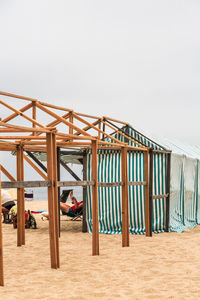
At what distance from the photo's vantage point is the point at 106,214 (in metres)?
12.0

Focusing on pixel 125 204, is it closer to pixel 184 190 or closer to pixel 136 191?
pixel 136 191

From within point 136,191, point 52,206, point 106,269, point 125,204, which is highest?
point 52,206

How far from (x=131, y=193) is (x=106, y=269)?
182 inches

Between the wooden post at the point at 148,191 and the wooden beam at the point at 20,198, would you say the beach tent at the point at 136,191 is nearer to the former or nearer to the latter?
the wooden post at the point at 148,191

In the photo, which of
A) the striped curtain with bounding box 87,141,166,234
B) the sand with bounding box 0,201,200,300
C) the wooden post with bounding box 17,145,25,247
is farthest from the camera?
the striped curtain with bounding box 87,141,166,234

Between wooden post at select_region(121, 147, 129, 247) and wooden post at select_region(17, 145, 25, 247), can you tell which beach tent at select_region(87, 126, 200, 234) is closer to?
wooden post at select_region(121, 147, 129, 247)

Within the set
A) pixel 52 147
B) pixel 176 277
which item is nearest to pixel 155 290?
pixel 176 277

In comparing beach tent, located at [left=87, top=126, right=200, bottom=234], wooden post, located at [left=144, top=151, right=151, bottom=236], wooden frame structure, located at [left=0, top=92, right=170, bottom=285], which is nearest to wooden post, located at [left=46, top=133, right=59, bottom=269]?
wooden frame structure, located at [left=0, top=92, right=170, bottom=285]

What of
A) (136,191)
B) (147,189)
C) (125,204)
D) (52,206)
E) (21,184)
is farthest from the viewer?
(136,191)

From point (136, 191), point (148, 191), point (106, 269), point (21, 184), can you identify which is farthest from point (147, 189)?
point (21, 184)

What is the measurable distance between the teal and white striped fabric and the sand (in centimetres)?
78

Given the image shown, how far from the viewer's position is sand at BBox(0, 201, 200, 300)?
19.4 feet

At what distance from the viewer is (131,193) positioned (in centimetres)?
1180

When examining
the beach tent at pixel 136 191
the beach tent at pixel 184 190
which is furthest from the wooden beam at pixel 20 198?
the beach tent at pixel 184 190
